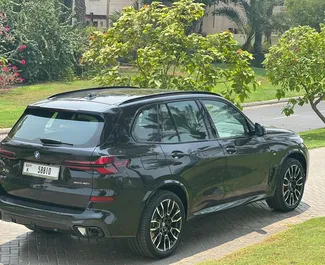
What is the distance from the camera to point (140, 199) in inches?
237

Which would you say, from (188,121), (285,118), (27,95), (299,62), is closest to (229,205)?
(188,121)

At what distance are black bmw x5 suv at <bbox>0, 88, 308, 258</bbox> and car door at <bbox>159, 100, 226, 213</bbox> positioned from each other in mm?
11

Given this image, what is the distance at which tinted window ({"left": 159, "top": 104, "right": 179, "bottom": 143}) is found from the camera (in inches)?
256

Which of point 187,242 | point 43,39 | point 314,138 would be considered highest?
point 43,39

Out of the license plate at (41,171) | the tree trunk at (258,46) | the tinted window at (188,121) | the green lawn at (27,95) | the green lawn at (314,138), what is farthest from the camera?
the tree trunk at (258,46)

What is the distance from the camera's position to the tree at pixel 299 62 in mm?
16359

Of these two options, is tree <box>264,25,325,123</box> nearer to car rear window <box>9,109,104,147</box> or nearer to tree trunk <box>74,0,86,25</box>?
car rear window <box>9,109,104,147</box>

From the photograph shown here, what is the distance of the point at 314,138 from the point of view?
52.6 ft

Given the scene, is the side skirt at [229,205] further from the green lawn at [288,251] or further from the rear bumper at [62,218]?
the rear bumper at [62,218]

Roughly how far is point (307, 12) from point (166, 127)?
4192cm

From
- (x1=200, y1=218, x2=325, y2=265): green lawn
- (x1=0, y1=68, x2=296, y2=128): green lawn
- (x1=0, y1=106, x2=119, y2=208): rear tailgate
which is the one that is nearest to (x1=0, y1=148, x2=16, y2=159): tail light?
(x1=0, y1=106, x2=119, y2=208): rear tailgate

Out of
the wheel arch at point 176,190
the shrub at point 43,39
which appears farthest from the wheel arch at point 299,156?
the shrub at point 43,39

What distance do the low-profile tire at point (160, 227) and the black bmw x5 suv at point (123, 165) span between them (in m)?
0.01

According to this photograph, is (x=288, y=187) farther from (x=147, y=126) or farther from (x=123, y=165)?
(x=123, y=165)
